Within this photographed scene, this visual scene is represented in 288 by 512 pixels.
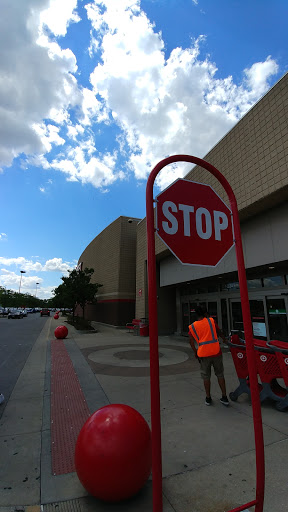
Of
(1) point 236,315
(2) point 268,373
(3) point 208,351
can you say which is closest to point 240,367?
(2) point 268,373

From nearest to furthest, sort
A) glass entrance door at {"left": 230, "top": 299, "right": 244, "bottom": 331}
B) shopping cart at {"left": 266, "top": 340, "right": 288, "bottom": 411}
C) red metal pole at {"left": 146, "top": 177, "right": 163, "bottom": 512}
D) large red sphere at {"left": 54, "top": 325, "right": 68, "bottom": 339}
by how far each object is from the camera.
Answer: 1. red metal pole at {"left": 146, "top": 177, "right": 163, "bottom": 512}
2. shopping cart at {"left": 266, "top": 340, "right": 288, "bottom": 411}
3. glass entrance door at {"left": 230, "top": 299, "right": 244, "bottom": 331}
4. large red sphere at {"left": 54, "top": 325, "right": 68, "bottom": 339}

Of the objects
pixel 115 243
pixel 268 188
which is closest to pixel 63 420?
pixel 268 188

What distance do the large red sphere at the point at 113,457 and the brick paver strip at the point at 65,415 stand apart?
741 millimetres

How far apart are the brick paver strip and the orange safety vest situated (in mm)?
2169

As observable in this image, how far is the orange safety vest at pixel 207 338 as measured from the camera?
14.4 ft

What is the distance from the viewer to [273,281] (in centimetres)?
1005

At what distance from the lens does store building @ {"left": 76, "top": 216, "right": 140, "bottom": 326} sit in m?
22.5

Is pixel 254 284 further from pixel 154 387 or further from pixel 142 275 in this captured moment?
pixel 154 387

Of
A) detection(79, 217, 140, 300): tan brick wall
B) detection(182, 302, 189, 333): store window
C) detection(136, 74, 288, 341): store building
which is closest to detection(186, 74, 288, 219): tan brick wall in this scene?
detection(136, 74, 288, 341): store building

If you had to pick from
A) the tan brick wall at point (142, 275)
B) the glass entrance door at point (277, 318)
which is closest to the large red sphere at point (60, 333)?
the tan brick wall at point (142, 275)

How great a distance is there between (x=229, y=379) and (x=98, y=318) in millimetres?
22847

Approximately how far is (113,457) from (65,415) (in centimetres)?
238

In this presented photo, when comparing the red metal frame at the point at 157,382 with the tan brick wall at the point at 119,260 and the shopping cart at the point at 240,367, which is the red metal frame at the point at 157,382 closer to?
the shopping cart at the point at 240,367

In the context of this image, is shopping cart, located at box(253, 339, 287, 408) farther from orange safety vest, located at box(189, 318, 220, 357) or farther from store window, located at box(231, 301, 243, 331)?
store window, located at box(231, 301, 243, 331)
